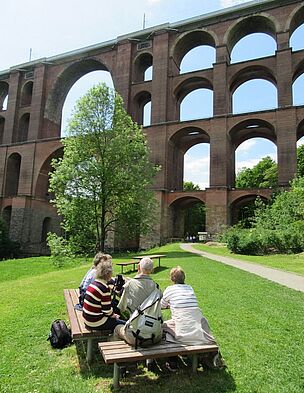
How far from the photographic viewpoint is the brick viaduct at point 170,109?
29516mm

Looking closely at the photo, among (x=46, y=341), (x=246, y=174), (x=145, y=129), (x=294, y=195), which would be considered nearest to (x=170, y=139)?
(x=145, y=129)

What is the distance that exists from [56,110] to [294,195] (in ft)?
101

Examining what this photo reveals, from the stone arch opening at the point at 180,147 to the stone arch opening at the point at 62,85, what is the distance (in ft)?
43.0

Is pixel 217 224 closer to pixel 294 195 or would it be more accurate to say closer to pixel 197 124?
pixel 294 195

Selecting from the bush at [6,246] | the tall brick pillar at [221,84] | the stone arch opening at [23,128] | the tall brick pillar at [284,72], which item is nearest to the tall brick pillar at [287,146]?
the tall brick pillar at [284,72]

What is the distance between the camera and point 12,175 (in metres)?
41.1

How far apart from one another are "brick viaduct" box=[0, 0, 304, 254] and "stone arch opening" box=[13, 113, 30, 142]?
127mm

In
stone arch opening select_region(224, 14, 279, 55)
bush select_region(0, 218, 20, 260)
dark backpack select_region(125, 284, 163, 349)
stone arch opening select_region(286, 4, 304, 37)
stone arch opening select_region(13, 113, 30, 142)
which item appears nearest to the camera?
dark backpack select_region(125, 284, 163, 349)

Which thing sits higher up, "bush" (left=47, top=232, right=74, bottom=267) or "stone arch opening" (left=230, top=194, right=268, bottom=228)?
"stone arch opening" (left=230, top=194, right=268, bottom=228)

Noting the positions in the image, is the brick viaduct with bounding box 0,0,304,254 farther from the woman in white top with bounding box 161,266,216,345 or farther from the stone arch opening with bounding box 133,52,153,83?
the woman in white top with bounding box 161,266,216,345

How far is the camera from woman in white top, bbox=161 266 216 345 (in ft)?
12.2

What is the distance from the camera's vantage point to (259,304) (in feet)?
22.3

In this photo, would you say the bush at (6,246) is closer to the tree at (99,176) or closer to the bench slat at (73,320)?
the tree at (99,176)

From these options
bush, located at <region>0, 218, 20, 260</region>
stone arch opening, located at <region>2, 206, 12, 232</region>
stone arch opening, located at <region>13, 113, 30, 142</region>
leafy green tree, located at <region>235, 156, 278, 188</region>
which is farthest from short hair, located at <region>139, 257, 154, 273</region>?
leafy green tree, located at <region>235, 156, 278, 188</region>
